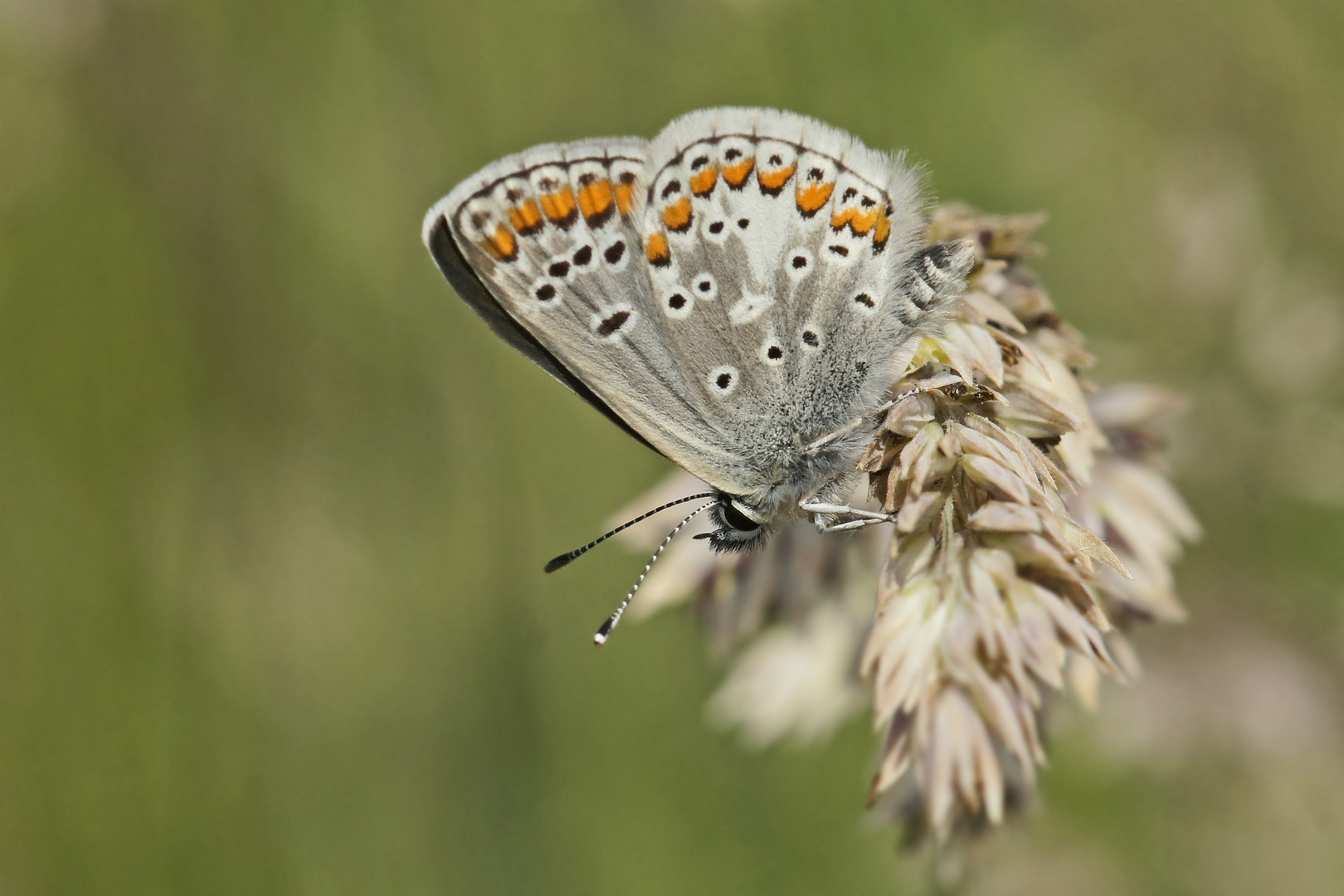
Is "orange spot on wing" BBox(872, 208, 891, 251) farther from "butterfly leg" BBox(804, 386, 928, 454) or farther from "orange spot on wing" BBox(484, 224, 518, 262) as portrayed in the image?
"orange spot on wing" BBox(484, 224, 518, 262)

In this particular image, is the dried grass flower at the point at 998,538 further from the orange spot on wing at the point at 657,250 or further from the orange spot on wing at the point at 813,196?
the orange spot on wing at the point at 657,250

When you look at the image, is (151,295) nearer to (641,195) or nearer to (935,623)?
(641,195)

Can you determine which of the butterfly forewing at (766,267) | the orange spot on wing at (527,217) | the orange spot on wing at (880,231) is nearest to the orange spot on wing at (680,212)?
the butterfly forewing at (766,267)

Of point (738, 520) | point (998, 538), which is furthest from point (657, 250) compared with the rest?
point (998, 538)

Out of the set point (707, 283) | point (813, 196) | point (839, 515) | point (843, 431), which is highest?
point (813, 196)

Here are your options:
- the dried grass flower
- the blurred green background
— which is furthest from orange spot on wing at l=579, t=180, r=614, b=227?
the blurred green background

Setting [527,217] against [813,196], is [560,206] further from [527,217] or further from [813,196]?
[813,196]

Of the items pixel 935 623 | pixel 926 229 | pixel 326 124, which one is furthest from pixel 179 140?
pixel 935 623

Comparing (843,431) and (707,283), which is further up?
(707,283)
